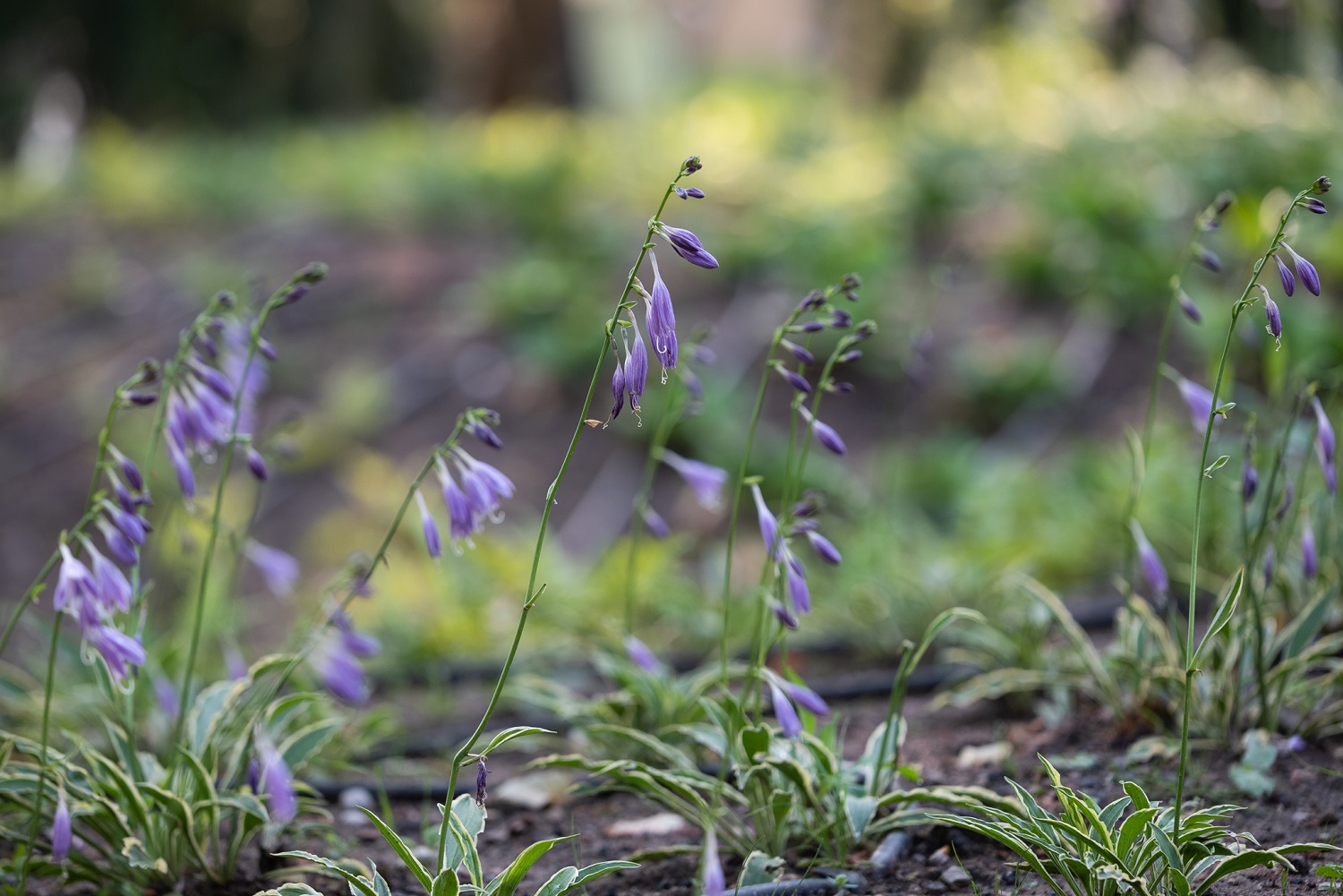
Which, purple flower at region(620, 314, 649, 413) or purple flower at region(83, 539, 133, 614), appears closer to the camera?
purple flower at region(620, 314, 649, 413)

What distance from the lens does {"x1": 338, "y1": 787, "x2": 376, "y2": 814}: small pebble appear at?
2135mm

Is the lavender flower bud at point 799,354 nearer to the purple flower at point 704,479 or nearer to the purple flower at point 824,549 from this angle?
the purple flower at point 824,549

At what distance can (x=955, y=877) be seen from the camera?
1.62 m

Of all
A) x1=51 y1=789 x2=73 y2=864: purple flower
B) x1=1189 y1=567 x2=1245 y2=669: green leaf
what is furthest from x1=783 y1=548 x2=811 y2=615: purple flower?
x1=51 y1=789 x2=73 y2=864: purple flower

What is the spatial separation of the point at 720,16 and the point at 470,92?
2149cm

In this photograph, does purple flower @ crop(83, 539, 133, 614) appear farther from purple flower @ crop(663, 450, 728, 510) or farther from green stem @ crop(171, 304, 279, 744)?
purple flower @ crop(663, 450, 728, 510)

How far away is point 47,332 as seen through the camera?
239 inches

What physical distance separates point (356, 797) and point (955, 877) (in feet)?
3.69

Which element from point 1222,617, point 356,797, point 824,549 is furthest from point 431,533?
point 1222,617

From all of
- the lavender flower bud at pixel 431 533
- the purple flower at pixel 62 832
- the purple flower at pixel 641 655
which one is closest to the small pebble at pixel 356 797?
the purple flower at pixel 641 655

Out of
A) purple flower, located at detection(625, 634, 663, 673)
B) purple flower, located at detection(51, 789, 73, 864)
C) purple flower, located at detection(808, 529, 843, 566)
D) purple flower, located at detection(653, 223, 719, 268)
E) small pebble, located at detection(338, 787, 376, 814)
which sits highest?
purple flower, located at detection(653, 223, 719, 268)

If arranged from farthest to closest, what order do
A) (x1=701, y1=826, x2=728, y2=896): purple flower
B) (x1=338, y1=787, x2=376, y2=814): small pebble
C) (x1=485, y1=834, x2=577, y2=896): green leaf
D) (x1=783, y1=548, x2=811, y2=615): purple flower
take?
(x1=338, y1=787, x2=376, y2=814): small pebble
(x1=783, y1=548, x2=811, y2=615): purple flower
(x1=485, y1=834, x2=577, y2=896): green leaf
(x1=701, y1=826, x2=728, y2=896): purple flower

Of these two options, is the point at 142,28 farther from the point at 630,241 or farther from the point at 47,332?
the point at 630,241

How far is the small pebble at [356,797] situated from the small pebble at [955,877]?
108 cm
